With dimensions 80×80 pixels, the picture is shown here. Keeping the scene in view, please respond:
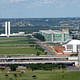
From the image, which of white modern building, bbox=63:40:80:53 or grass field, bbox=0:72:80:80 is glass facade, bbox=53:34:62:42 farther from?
grass field, bbox=0:72:80:80

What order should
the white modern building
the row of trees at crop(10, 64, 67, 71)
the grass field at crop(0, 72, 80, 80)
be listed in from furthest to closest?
the white modern building, the row of trees at crop(10, 64, 67, 71), the grass field at crop(0, 72, 80, 80)

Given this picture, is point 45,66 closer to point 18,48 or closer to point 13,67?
point 13,67

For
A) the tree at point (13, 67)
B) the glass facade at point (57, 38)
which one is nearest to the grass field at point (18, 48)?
the glass facade at point (57, 38)

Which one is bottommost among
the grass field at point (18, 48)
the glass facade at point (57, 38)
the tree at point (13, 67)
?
the tree at point (13, 67)

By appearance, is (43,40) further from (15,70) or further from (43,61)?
(15,70)

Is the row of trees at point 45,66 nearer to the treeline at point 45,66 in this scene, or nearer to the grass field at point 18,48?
the treeline at point 45,66

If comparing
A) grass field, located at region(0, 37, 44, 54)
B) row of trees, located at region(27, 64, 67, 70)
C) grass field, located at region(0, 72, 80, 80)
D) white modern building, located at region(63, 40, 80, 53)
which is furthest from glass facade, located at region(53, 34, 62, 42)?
grass field, located at region(0, 72, 80, 80)

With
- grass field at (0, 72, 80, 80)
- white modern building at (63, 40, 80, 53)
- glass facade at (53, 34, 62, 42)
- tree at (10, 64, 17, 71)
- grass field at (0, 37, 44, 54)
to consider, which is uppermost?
glass facade at (53, 34, 62, 42)

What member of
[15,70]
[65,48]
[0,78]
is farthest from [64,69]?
[65,48]

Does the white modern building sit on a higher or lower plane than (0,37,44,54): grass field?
higher

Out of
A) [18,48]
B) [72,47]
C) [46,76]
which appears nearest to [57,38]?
[18,48]

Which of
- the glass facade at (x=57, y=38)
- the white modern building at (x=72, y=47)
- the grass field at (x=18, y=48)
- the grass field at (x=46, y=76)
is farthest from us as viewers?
the glass facade at (x=57, y=38)

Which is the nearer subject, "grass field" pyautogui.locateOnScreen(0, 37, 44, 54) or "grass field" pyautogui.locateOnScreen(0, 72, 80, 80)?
"grass field" pyautogui.locateOnScreen(0, 72, 80, 80)
